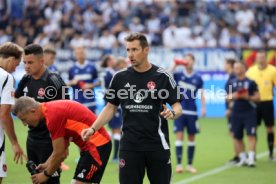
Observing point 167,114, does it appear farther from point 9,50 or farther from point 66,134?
point 9,50

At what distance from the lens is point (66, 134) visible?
761 cm

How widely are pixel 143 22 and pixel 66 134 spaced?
2168 cm

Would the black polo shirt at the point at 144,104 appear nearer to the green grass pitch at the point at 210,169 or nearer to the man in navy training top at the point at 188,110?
the green grass pitch at the point at 210,169

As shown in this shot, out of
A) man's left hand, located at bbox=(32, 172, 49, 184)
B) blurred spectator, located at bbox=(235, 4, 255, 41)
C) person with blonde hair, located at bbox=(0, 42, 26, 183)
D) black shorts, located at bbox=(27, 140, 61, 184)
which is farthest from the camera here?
blurred spectator, located at bbox=(235, 4, 255, 41)

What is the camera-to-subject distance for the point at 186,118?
45.7 ft

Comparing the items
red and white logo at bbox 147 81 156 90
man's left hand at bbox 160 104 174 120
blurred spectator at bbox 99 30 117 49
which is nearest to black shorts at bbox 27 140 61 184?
red and white logo at bbox 147 81 156 90

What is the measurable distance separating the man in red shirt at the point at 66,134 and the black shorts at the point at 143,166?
32 centimetres

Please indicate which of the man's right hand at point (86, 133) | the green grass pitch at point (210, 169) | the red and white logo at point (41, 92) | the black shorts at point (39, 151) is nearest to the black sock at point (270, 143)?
the green grass pitch at point (210, 169)

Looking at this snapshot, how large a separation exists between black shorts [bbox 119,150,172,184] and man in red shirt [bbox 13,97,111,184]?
1.05 ft

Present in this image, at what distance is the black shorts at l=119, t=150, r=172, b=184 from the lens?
7.62 metres

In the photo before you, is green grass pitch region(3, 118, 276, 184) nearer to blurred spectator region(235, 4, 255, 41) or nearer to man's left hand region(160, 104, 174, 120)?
man's left hand region(160, 104, 174, 120)

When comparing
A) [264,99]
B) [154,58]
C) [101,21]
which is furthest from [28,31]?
[264,99]

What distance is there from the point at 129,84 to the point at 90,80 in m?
8.07

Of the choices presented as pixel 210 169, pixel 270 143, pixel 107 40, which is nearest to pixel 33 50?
pixel 210 169
